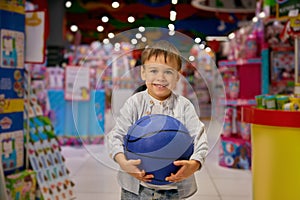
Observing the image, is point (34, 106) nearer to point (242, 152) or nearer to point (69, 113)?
point (242, 152)

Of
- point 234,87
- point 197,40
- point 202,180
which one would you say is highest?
point 197,40

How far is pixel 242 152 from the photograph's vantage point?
4.57 metres

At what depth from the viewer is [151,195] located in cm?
141

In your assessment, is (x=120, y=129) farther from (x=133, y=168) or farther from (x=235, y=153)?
(x=235, y=153)

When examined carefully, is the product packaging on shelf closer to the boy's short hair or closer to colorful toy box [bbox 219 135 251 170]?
the boy's short hair

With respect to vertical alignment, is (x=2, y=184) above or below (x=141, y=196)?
below

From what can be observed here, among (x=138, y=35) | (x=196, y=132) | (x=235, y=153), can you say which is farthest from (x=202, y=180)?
(x=138, y=35)

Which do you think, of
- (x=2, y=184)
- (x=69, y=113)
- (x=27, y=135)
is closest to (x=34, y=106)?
(x=27, y=135)

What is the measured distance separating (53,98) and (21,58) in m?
3.28

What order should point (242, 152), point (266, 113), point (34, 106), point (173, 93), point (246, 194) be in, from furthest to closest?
1. point (242, 152)
2. point (246, 194)
3. point (34, 106)
4. point (266, 113)
5. point (173, 93)

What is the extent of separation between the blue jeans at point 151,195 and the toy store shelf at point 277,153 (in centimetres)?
100

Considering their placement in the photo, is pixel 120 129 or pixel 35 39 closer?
pixel 120 129

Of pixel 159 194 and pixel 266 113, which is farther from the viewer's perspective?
pixel 266 113

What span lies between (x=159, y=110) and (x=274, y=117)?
109 cm
